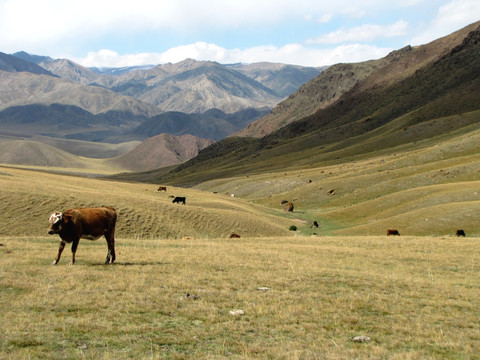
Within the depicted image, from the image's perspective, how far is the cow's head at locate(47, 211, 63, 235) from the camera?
56.7 feet

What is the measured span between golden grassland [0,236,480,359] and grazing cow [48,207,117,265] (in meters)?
1.11

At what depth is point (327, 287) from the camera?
16.6m

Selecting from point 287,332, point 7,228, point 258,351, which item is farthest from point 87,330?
point 7,228

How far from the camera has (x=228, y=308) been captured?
13.3 meters

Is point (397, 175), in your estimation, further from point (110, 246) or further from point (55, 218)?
point (55, 218)

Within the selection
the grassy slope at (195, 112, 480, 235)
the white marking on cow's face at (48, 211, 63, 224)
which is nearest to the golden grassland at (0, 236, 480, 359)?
the white marking on cow's face at (48, 211, 63, 224)

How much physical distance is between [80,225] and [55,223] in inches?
50.7

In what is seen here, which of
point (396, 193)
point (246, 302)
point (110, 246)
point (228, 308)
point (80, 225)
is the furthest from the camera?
point (396, 193)

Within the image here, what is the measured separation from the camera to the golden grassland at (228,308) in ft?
32.6

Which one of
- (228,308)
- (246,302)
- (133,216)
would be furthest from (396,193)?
(228,308)

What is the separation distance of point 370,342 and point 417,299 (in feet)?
18.3

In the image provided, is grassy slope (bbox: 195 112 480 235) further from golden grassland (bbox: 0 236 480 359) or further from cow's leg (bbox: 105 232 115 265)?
cow's leg (bbox: 105 232 115 265)

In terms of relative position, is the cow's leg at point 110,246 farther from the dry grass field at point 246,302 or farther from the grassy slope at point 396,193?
the grassy slope at point 396,193

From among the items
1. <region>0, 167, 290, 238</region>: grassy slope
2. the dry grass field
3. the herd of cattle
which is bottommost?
<region>0, 167, 290, 238</region>: grassy slope
